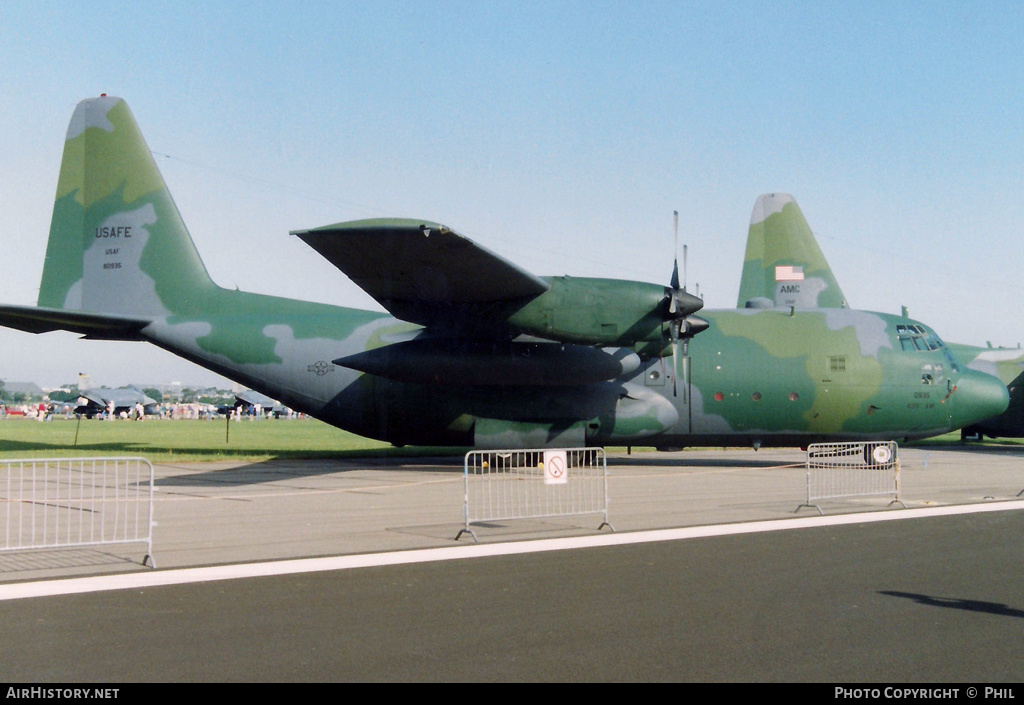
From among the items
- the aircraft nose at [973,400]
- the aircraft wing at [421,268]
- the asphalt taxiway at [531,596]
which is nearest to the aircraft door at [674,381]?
the aircraft wing at [421,268]

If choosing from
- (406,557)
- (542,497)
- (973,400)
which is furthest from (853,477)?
(406,557)

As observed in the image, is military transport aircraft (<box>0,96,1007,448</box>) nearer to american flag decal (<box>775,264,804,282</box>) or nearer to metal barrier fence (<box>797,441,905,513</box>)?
metal barrier fence (<box>797,441,905,513</box>)

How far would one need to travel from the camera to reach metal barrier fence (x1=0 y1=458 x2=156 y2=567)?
389 inches

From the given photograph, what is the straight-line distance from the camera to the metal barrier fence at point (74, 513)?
9883 mm

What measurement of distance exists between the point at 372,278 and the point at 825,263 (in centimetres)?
2613

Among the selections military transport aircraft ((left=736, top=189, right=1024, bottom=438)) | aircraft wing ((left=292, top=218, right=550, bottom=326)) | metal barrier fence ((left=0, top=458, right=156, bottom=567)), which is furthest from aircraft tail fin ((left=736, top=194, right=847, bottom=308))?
metal barrier fence ((left=0, top=458, right=156, bottom=567))

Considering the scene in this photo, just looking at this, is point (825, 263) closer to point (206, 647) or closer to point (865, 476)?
point (865, 476)

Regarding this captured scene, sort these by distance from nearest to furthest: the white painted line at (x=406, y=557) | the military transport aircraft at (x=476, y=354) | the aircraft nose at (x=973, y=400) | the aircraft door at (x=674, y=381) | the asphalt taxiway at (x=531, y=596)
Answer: the asphalt taxiway at (x=531, y=596) < the white painted line at (x=406, y=557) < the military transport aircraft at (x=476, y=354) < the aircraft door at (x=674, y=381) < the aircraft nose at (x=973, y=400)

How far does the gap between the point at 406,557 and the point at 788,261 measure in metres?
31.1

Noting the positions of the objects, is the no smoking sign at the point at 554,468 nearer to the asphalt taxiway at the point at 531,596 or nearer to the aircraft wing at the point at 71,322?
the asphalt taxiway at the point at 531,596

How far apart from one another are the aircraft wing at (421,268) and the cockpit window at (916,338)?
9.88m

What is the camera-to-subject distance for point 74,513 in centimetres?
1292

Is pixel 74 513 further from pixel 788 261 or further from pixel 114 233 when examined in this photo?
pixel 788 261

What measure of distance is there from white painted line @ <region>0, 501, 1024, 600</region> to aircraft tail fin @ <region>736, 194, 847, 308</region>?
24.5 meters
